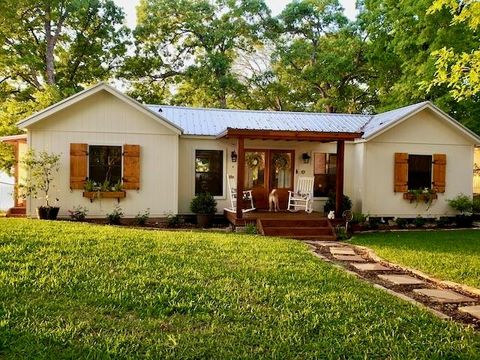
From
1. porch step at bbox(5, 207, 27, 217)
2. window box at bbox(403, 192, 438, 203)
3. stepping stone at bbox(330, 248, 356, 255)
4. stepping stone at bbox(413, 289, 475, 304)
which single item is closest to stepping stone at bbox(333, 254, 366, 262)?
stepping stone at bbox(330, 248, 356, 255)

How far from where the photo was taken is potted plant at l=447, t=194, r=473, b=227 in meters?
12.6

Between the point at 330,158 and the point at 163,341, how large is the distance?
10.5 m

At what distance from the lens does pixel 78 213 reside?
1060 cm

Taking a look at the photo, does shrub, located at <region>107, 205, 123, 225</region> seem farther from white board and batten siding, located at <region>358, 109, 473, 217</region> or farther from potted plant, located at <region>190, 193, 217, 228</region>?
white board and batten siding, located at <region>358, 109, 473, 217</region>

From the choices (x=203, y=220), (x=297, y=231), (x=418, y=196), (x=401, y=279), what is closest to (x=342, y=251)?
(x=401, y=279)

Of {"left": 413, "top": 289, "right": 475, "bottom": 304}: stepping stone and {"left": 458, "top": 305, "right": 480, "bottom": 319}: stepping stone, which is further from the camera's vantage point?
{"left": 413, "top": 289, "right": 475, "bottom": 304}: stepping stone

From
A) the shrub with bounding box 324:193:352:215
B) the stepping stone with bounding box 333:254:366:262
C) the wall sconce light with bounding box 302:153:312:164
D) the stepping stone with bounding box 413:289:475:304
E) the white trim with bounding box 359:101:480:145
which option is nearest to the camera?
the stepping stone with bounding box 413:289:475:304

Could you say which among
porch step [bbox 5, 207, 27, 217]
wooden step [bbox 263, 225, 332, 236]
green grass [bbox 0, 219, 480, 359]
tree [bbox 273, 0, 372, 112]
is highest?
tree [bbox 273, 0, 372, 112]

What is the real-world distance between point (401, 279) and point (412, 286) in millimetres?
336

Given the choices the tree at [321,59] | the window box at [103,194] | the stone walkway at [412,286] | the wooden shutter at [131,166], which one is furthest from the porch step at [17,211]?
the tree at [321,59]

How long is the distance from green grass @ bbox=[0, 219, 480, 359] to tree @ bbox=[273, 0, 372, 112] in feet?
54.3

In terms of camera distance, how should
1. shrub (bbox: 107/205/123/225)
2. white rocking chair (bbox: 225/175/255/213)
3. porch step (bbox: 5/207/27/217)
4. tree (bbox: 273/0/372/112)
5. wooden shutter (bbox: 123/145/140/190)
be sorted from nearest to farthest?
shrub (bbox: 107/205/123/225)
wooden shutter (bbox: 123/145/140/190)
white rocking chair (bbox: 225/175/255/213)
porch step (bbox: 5/207/27/217)
tree (bbox: 273/0/372/112)

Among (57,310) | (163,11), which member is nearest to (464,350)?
(57,310)

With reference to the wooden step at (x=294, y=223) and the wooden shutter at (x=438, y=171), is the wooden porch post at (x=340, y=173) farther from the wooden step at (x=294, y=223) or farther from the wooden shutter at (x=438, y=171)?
the wooden shutter at (x=438, y=171)
